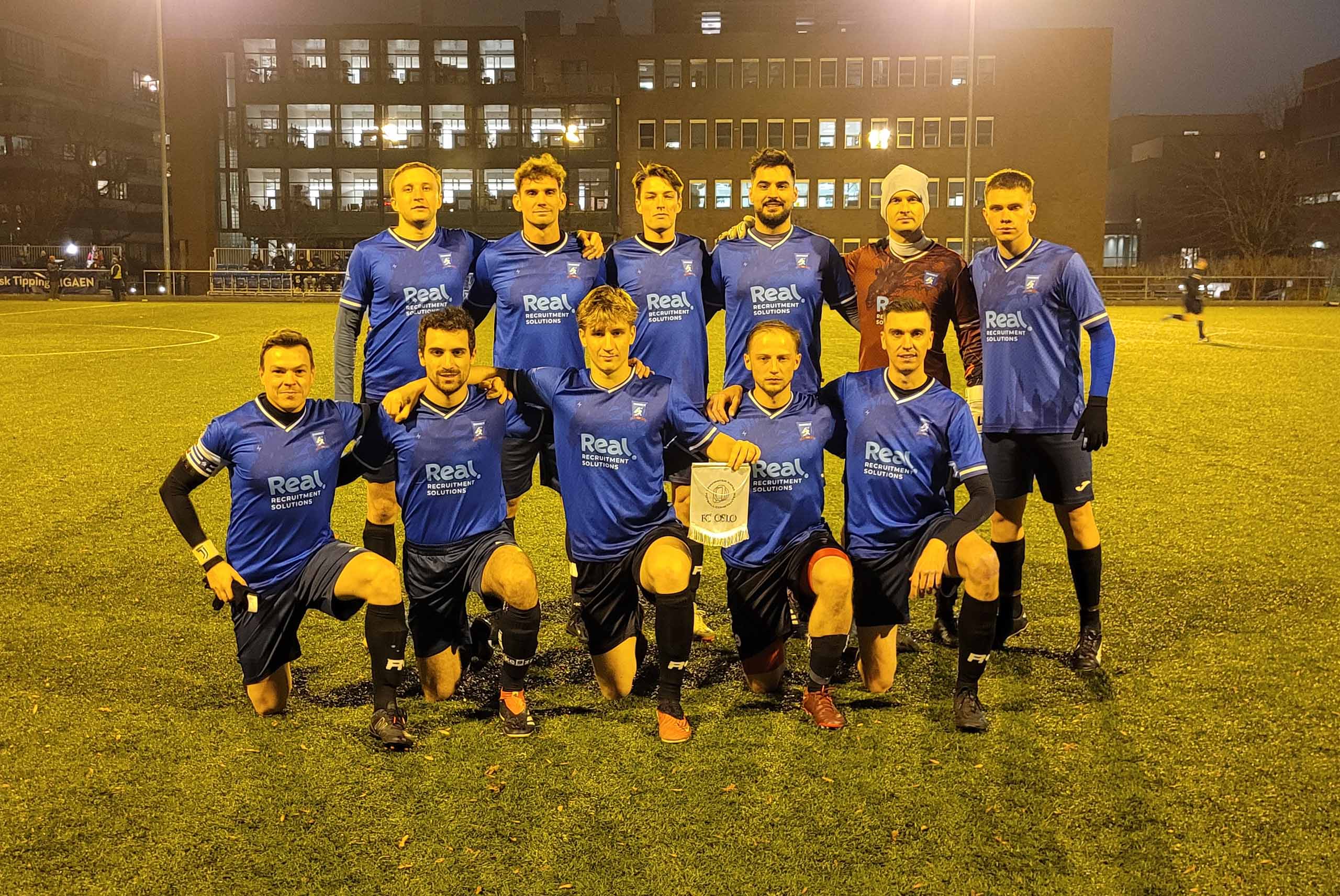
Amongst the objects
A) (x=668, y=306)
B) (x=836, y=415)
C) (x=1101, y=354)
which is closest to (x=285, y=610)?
(x=668, y=306)

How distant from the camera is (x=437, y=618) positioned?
5.04 metres

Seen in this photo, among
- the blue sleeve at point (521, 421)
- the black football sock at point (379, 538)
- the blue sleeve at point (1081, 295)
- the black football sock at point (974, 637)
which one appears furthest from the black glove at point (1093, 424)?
the black football sock at point (379, 538)

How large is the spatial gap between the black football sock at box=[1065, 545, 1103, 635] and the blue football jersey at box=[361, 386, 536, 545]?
2.94 metres

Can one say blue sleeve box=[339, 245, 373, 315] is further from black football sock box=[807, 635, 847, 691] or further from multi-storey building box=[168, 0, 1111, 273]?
multi-storey building box=[168, 0, 1111, 273]

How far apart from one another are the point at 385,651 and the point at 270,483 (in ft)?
2.89

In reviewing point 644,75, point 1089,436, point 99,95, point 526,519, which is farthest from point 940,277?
point 99,95

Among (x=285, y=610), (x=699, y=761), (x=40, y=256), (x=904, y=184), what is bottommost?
(x=699, y=761)

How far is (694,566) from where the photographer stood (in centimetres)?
491

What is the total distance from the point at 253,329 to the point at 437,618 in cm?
2500

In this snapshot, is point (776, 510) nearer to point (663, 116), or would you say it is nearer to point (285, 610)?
point (285, 610)

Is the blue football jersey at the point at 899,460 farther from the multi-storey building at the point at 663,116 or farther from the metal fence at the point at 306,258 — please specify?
the multi-storey building at the point at 663,116

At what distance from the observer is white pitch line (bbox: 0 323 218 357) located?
21000 millimetres

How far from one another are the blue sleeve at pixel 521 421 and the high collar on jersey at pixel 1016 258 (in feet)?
8.18

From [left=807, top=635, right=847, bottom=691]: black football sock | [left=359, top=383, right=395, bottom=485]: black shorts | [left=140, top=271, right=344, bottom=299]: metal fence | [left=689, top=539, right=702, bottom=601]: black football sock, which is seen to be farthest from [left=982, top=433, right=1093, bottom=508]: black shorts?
[left=140, top=271, right=344, bottom=299]: metal fence
